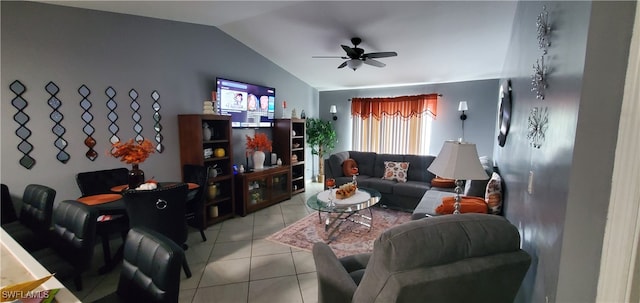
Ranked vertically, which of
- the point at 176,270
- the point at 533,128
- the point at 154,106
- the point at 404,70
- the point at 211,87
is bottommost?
the point at 176,270

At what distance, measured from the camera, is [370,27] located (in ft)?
10.3

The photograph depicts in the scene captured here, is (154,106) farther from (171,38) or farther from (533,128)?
(533,128)

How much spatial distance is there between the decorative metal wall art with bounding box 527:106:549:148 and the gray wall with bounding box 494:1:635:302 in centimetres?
6

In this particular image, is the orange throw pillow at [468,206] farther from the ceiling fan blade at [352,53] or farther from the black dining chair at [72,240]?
the black dining chair at [72,240]

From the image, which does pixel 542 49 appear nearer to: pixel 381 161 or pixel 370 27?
pixel 370 27

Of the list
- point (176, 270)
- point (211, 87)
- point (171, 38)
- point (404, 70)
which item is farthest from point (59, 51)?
point (404, 70)

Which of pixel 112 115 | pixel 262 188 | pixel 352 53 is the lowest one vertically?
pixel 262 188

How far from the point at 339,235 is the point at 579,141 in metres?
2.66

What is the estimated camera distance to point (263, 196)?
422 centimetres

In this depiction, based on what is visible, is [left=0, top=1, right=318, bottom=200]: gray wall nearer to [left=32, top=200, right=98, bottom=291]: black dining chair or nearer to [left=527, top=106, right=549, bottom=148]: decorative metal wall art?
[left=32, top=200, right=98, bottom=291]: black dining chair

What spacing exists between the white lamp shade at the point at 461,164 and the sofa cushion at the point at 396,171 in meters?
2.51

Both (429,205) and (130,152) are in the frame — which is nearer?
(130,152)

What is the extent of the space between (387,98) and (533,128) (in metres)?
4.38

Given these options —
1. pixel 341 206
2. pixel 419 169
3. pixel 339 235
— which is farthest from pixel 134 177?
pixel 419 169
